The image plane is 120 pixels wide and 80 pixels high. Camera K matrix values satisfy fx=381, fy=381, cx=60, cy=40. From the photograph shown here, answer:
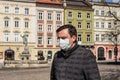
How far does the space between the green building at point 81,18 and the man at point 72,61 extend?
64.7 meters

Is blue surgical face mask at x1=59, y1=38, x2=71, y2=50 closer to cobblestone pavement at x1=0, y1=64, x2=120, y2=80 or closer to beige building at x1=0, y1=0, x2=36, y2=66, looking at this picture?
cobblestone pavement at x1=0, y1=64, x2=120, y2=80

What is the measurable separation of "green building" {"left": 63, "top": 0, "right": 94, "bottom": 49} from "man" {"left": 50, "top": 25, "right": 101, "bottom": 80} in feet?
212

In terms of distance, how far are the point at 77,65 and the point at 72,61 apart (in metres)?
0.09

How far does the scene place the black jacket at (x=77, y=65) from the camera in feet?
15.9

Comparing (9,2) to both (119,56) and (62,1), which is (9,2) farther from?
(119,56)

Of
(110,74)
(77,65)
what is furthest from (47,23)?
(77,65)

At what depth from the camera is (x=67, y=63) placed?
195 inches

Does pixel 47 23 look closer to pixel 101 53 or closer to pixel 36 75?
pixel 101 53

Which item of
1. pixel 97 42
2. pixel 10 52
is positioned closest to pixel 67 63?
pixel 10 52

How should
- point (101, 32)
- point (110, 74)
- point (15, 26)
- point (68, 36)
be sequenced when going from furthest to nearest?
point (101, 32)
point (15, 26)
point (110, 74)
point (68, 36)

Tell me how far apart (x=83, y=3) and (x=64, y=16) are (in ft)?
18.8

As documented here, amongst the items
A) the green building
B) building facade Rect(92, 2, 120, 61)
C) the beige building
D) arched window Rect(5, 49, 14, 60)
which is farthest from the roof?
arched window Rect(5, 49, 14, 60)

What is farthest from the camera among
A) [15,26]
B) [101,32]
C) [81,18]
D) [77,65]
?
[101,32]

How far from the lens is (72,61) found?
194 inches
